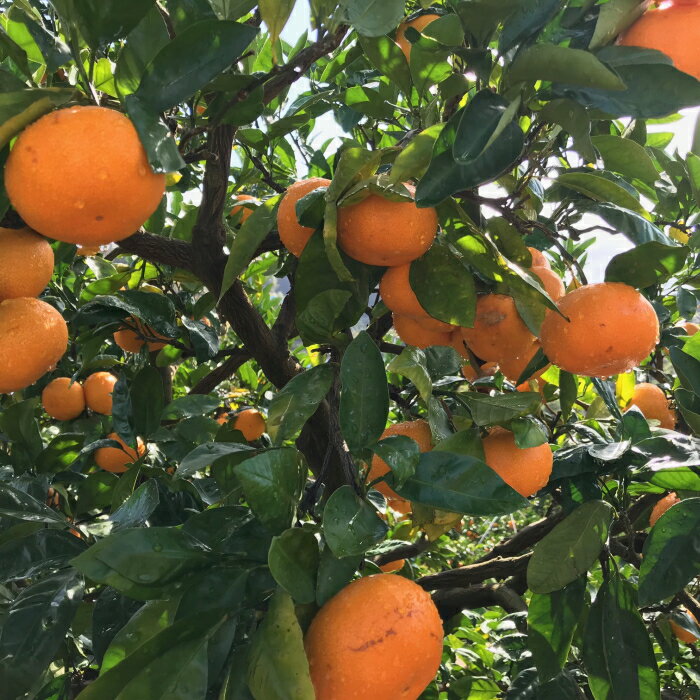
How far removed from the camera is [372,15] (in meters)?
0.79

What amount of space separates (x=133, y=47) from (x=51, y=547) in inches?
30.6

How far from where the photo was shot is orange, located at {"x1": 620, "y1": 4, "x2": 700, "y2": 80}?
782 millimetres

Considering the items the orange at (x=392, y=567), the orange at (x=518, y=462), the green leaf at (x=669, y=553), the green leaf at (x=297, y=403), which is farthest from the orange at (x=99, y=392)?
Answer: the green leaf at (x=669, y=553)

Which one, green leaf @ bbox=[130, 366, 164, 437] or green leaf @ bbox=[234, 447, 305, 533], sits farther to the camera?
green leaf @ bbox=[130, 366, 164, 437]

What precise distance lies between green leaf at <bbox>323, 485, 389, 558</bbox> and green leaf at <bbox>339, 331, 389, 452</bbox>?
9cm

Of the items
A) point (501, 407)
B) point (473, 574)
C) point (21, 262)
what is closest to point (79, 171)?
point (21, 262)

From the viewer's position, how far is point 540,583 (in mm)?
992

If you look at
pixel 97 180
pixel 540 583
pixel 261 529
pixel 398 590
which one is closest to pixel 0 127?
pixel 97 180

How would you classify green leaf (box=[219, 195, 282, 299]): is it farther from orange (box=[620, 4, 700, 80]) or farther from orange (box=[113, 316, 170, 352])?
orange (box=[113, 316, 170, 352])

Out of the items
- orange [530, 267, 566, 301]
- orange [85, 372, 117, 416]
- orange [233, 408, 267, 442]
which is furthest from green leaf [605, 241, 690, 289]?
orange [85, 372, 117, 416]

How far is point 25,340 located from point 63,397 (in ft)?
3.66

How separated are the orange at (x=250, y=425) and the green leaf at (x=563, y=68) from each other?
Result: 4.43 feet

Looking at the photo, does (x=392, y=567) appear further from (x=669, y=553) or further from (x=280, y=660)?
(x=280, y=660)

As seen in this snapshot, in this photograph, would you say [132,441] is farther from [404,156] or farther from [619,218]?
[619,218]
